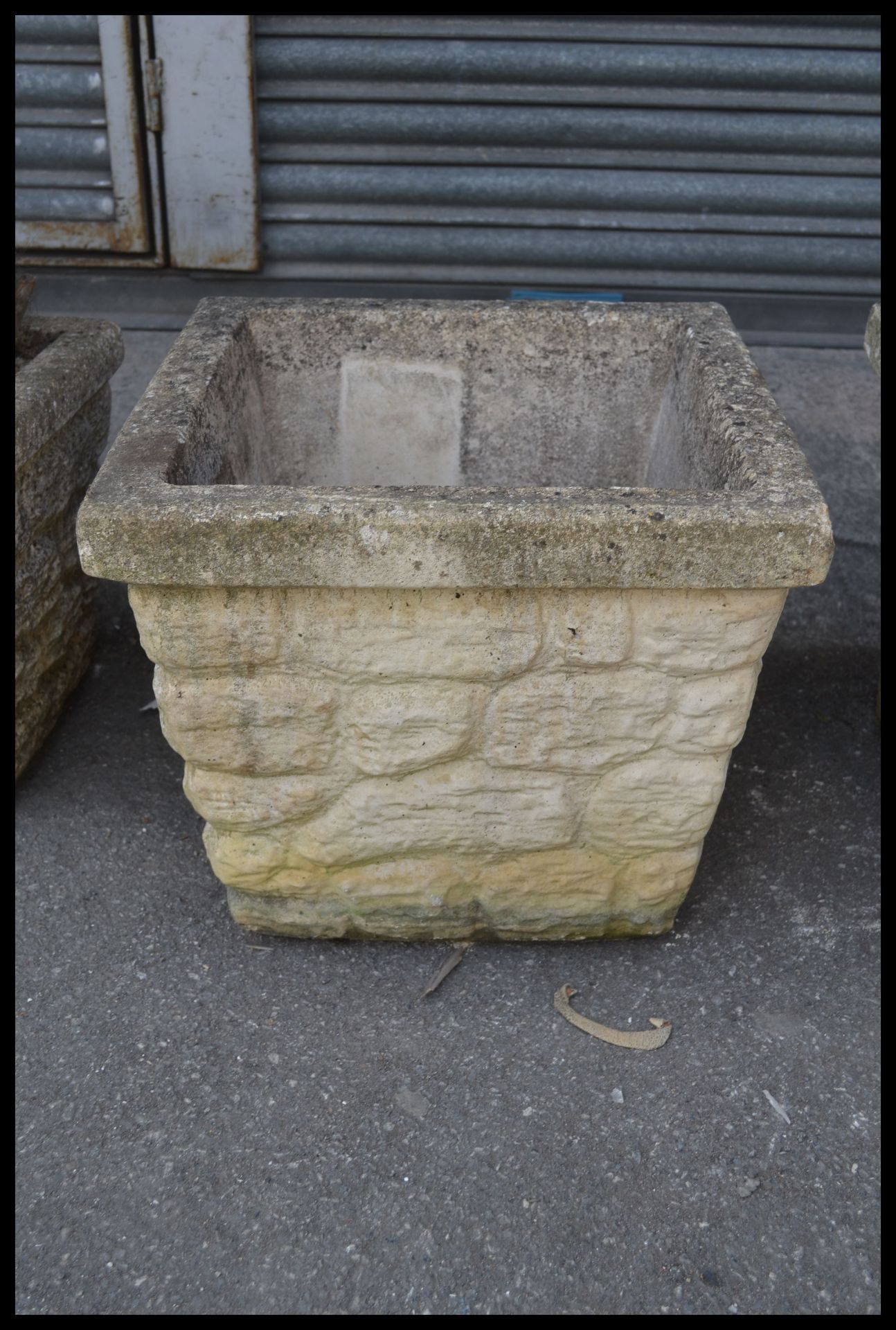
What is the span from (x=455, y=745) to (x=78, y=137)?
2.50 m

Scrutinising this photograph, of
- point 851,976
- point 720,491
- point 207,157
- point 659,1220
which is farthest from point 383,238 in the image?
point 659,1220

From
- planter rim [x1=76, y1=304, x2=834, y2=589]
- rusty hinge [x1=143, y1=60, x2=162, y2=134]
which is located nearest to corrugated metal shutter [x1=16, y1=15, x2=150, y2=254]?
rusty hinge [x1=143, y1=60, x2=162, y2=134]

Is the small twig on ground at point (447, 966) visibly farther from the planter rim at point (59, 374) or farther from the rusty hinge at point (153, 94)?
the rusty hinge at point (153, 94)

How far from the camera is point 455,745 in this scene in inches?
71.7

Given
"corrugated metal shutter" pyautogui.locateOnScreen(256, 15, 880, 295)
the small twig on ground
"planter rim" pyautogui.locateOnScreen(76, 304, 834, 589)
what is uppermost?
"corrugated metal shutter" pyautogui.locateOnScreen(256, 15, 880, 295)

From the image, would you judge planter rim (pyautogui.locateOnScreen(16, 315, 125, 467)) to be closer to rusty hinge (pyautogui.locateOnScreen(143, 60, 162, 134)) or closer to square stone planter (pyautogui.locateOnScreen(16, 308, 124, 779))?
square stone planter (pyautogui.locateOnScreen(16, 308, 124, 779))

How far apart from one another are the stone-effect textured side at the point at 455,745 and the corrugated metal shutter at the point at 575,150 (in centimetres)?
219

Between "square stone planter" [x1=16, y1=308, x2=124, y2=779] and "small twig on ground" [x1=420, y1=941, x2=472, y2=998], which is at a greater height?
"square stone planter" [x1=16, y1=308, x2=124, y2=779]

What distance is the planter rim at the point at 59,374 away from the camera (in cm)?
221

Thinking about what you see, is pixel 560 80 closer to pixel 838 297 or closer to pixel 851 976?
pixel 838 297

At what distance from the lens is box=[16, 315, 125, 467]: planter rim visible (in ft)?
7.27

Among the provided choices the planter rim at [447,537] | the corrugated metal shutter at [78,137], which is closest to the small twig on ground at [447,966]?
the planter rim at [447,537]

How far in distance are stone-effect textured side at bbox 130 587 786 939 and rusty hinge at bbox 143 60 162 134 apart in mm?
2206

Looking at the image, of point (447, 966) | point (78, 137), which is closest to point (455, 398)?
point (447, 966)
